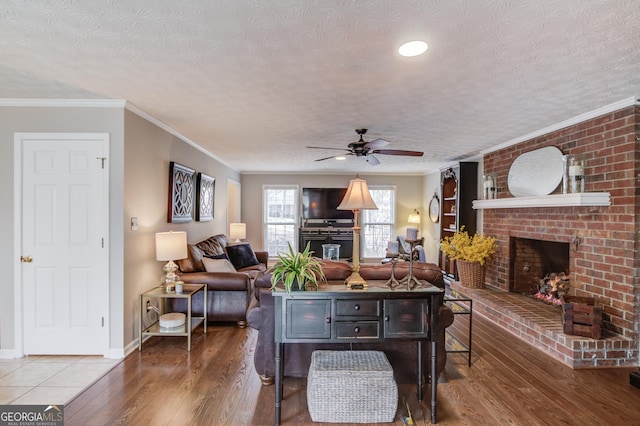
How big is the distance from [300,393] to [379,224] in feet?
21.0

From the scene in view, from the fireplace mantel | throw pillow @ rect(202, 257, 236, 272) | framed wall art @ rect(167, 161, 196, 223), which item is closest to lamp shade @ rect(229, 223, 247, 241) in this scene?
framed wall art @ rect(167, 161, 196, 223)

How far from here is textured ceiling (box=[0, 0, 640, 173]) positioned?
1717 millimetres

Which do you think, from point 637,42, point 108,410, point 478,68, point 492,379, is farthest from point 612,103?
point 108,410

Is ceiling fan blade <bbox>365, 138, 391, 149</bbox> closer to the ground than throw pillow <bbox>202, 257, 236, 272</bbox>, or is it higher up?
higher up

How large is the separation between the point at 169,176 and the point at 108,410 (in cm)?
265

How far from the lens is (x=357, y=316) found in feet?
7.42

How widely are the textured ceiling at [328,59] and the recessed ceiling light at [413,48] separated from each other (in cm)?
5

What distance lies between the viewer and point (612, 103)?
3.09 m

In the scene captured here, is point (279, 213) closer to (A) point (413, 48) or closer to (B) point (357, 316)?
(B) point (357, 316)

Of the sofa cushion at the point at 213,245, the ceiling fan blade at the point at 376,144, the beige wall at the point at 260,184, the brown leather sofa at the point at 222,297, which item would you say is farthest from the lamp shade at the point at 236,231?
the ceiling fan blade at the point at 376,144

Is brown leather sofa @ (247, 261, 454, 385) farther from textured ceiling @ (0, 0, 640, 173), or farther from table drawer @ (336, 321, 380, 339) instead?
textured ceiling @ (0, 0, 640, 173)

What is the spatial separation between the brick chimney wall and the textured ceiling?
0.99 feet

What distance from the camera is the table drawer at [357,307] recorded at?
7.40ft

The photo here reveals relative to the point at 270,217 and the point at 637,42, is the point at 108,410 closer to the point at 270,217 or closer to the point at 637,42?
the point at 637,42
